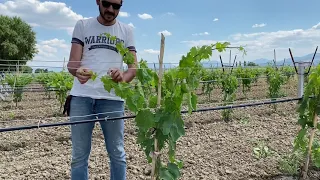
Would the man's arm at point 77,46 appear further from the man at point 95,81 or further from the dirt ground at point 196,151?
the dirt ground at point 196,151

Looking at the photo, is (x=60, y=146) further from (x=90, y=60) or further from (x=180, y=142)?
(x=90, y=60)

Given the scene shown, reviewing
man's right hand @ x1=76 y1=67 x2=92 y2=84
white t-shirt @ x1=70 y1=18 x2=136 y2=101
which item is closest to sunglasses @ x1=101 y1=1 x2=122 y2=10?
white t-shirt @ x1=70 y1=18 x2=136 y2=101

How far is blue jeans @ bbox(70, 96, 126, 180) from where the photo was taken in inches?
93.9

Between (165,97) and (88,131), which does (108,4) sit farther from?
(88,131)

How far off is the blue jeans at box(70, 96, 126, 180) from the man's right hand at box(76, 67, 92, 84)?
8.3 inches

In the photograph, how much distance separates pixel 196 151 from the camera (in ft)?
14.0

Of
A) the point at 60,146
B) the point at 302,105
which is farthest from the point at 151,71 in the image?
the point at 60,146

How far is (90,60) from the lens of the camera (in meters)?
2.40

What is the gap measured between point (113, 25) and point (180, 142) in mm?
2579

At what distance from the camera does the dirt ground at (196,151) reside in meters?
3.57

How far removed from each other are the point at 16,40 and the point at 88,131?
34.0 m

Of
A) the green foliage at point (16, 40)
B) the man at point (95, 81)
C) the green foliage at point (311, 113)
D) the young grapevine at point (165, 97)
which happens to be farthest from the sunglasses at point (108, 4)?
the green foliage at point (16, 40)

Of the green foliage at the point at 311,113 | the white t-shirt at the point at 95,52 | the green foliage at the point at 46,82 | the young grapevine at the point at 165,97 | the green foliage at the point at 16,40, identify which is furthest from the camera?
the green foliage at the point at 16,40

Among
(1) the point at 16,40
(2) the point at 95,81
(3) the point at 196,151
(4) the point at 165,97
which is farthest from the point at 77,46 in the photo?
(1) the point at 16,40
